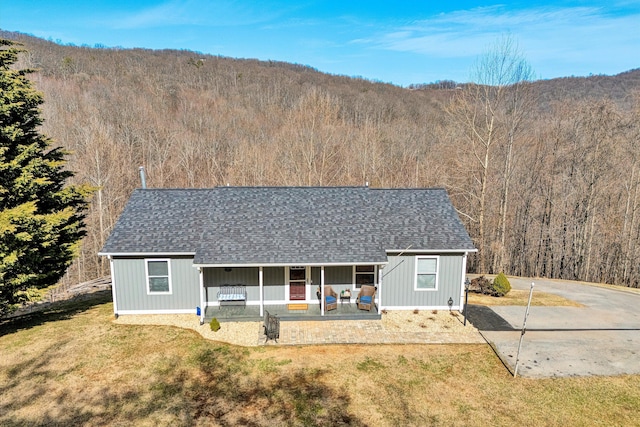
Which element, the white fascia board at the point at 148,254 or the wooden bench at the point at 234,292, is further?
the wooden bench at the point at 234,292

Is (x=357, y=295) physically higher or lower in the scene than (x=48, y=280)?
lower

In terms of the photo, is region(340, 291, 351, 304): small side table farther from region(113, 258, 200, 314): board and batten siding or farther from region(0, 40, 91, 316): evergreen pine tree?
region(0, 40, 91, 316): evergreen pine tree

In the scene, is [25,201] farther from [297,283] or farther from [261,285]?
[297,283]

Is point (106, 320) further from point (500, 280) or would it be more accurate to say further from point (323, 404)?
point (500, 280)

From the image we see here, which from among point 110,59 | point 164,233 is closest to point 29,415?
point 164,233

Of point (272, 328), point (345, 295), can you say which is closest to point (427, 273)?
point (345, 295)

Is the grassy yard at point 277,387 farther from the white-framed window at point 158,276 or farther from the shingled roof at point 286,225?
the shingled roof at point 286,225

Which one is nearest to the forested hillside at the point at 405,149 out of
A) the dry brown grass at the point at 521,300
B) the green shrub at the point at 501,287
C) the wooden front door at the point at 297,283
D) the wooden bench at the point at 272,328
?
the dry brown grass at the point at 521,300

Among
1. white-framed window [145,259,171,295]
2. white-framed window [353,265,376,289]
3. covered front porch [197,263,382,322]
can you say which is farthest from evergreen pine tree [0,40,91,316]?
white-framed window [353,265,376,289]
